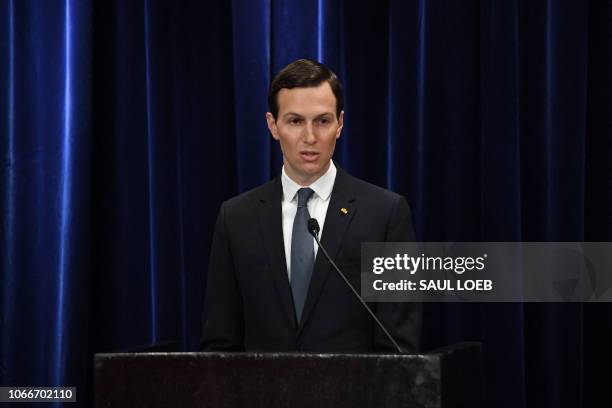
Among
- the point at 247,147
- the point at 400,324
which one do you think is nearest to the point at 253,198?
the point at 400,324

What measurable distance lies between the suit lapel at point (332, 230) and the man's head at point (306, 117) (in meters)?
0.07

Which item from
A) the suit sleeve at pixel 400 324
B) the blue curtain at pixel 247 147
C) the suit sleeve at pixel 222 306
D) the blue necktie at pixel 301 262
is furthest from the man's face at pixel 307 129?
the blue curtain at pixel 247 147

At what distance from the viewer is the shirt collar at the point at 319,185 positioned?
7.65 ft

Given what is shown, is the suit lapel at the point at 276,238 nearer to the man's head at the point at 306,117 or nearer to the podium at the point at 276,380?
the man's head at the point at 306,117

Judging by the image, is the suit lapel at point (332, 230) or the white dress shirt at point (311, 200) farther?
the white dress shirt at point (311, 200)

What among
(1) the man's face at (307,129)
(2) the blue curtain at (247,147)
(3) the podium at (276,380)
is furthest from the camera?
(2) the blue curtain at (247,147)

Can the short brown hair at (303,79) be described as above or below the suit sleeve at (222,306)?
above

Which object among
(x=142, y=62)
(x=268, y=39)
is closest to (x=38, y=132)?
(x=142, y=62)

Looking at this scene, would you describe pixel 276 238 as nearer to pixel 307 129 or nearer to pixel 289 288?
pixel 289 288

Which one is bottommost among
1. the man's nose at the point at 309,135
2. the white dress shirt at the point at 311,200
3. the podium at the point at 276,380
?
the podium at the point at 276,380

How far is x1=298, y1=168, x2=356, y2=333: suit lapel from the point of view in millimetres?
2201

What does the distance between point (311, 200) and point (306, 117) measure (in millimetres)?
214

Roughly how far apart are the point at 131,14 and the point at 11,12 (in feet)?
1.41

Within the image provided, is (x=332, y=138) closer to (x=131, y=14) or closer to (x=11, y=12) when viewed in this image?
(x=131, y=14)
